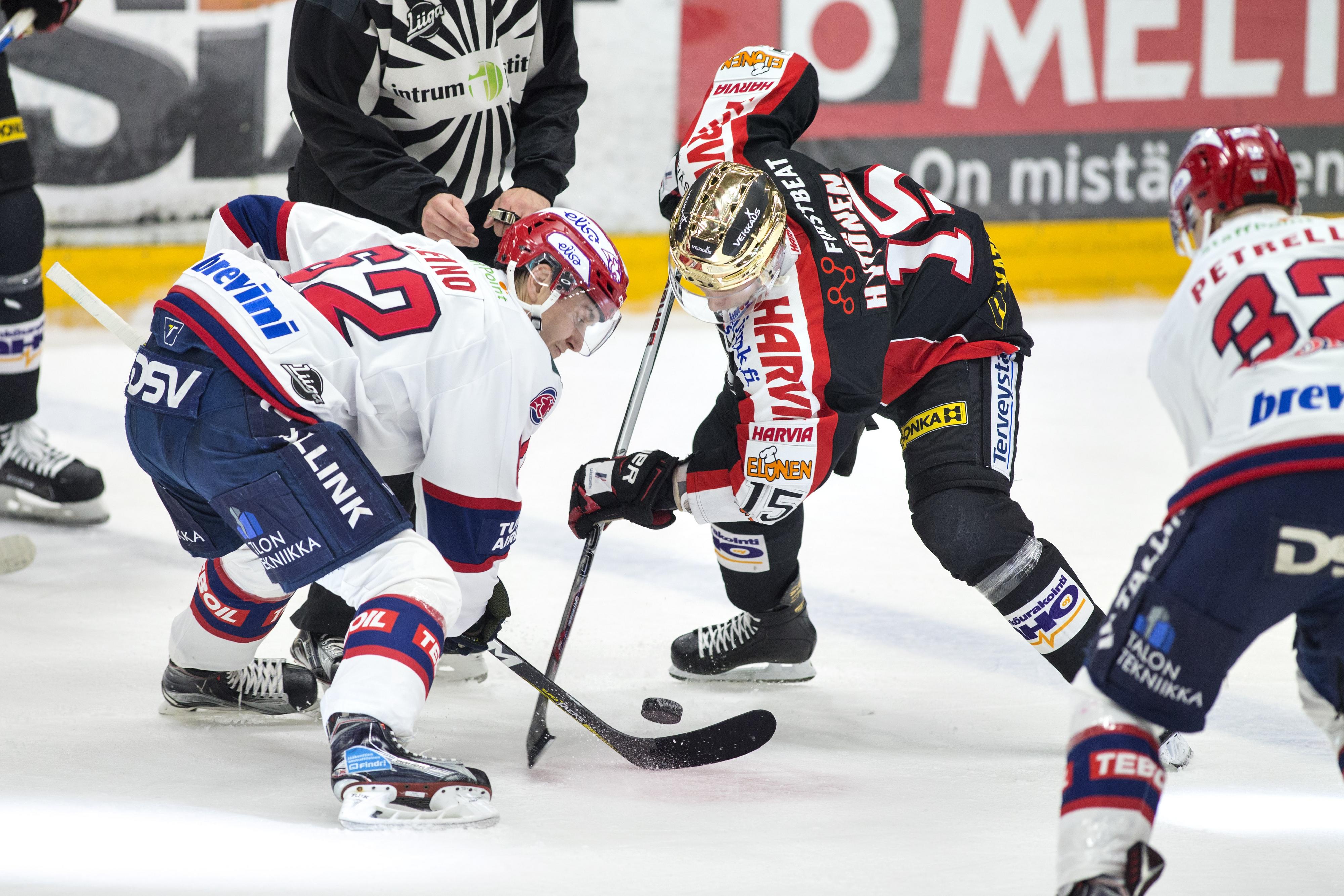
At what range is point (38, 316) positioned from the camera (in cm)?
363

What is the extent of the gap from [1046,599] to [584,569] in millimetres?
817

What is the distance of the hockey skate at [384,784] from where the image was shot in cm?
188

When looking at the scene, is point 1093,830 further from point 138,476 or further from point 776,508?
point 138,476

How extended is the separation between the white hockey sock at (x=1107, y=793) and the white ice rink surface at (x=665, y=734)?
11.9 inches

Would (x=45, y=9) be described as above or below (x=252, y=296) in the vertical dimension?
above

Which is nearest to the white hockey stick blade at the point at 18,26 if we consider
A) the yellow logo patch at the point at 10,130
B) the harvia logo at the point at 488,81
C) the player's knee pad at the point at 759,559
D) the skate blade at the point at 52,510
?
→ the yellow logo patch at the point at 10,130

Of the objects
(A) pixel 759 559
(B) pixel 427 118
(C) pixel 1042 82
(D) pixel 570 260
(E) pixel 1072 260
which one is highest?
(C) pixel 1042 82

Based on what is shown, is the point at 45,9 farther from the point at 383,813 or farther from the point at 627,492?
the point at 383,813

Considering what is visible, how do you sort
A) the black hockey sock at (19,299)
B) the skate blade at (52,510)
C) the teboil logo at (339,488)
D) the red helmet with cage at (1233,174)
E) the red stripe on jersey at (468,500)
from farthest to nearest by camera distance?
1. the skate blade at (52,510)
2. the black hockey sock at (19,299)
3. the red stripe on jersey at (468,500)
4. the teboil logo at (339,488)
5. the red helmet with cage at (1233,174)

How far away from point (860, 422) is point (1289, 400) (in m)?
0.99

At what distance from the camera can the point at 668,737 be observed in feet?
7.83

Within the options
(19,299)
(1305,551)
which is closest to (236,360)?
(1305,551)

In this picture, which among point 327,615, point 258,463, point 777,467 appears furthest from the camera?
point 327,615

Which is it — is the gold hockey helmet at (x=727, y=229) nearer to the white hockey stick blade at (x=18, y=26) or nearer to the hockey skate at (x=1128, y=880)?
the hockey skate at (x=1128, y=880)
